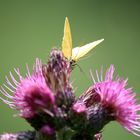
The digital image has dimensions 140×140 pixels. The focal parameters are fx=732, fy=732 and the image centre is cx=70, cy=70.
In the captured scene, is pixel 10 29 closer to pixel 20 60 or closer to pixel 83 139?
pixel 20 60

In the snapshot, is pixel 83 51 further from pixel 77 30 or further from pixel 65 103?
pixel 77 30

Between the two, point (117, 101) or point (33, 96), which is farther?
point (117, 101)

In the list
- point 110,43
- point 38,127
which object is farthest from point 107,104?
point 110,43

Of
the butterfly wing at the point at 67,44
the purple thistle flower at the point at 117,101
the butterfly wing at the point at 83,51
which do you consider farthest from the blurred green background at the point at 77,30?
the purple thistle flower at the point at 117,101

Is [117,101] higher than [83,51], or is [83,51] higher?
[83,51]

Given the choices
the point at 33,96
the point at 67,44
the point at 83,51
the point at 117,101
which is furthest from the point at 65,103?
the point at 83,51

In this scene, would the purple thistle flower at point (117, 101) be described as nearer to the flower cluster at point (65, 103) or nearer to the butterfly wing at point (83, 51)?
the flower cluster at point (65, 103)

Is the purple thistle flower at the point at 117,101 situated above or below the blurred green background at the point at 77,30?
below
